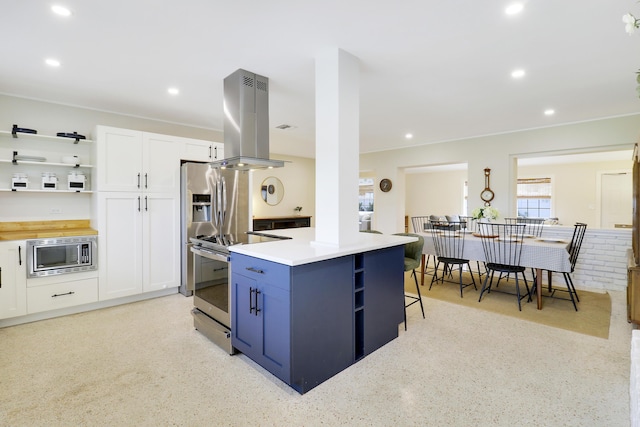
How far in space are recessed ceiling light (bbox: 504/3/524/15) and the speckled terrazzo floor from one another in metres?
2.50

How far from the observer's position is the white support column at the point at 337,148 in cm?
244

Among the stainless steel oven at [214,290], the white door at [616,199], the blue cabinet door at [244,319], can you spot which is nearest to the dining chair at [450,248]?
the stainless steel oven at [214,290]

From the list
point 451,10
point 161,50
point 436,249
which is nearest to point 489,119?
point 436,249

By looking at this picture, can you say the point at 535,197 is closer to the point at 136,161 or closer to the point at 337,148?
the point at 337,148

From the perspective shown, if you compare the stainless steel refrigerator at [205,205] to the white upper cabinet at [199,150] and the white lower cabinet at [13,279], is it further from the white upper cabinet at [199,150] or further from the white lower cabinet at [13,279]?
the white lower cabinet at [13,279]

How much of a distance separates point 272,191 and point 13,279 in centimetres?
469

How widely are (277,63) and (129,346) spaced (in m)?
2.81

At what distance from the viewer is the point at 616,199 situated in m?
7.40

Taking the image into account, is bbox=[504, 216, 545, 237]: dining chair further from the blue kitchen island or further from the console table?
the console table

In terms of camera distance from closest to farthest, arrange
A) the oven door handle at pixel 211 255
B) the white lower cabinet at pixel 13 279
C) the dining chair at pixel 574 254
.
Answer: the oven door handle at pixel 211 255
the white lower cabinet at pixel 13 279
the dining chair at pixel 574 254

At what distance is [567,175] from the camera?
808 cm

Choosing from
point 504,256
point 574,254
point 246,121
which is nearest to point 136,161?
point 246,121

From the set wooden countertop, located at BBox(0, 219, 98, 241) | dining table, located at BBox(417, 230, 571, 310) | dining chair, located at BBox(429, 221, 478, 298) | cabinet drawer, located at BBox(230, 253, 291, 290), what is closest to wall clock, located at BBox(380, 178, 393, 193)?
dining chair, located at BBox(429, 221, 478, 298)

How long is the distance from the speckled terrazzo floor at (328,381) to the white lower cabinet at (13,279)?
21 centimetres
